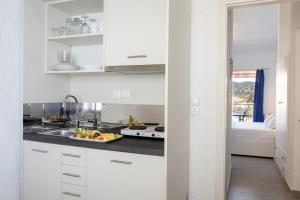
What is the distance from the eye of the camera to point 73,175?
5.96 ft

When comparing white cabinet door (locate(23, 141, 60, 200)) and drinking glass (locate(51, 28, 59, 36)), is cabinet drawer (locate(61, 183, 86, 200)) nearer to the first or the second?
white cabinet door (locate(23, 141, 60, 200))

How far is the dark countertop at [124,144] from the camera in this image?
61.8 inches

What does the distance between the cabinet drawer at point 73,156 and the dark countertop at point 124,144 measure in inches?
2.2

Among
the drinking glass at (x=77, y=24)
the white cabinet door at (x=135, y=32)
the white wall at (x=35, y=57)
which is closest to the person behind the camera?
the white cabinet door at (x=135, y=32)

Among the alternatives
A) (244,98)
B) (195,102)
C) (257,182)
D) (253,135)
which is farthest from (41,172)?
(244,98)

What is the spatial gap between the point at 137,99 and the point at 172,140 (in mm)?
856

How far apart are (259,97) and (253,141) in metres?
2.71

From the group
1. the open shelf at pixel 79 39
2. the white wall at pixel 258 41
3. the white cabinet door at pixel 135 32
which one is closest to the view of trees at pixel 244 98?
the white wall at pixel 258 41

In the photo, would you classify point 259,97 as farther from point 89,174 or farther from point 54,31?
point 89,174

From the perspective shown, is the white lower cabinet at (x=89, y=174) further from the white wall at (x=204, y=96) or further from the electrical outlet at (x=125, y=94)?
the electrical outlet at (x=125, y=94)

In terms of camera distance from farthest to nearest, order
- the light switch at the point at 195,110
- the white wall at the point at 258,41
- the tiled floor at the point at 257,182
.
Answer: the white wall at the point at 258,41 → the tiled floor at the point at 257,182 → the light switch at the point at 195,110

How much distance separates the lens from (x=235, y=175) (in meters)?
3.67

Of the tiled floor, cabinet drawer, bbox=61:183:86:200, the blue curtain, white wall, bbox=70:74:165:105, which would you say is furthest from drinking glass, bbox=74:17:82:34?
the blue curtain

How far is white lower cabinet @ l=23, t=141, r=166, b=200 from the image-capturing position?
5.15 feet
